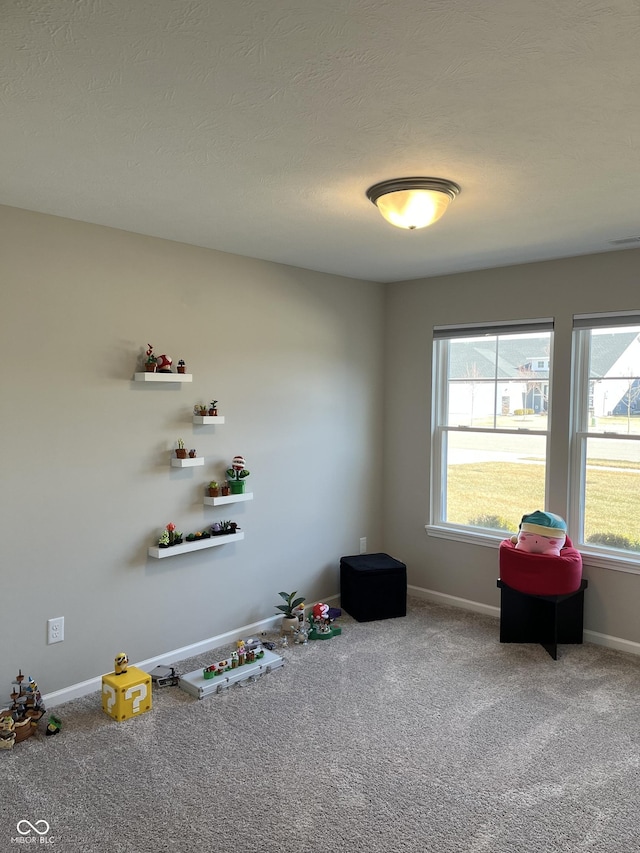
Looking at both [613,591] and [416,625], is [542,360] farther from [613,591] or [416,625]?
[416,625]

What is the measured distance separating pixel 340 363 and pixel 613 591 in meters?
2.27

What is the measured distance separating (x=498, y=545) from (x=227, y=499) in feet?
6.17

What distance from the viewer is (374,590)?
13.3 ft

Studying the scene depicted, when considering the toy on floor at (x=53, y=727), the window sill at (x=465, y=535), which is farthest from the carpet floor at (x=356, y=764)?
the window sill at (x=465, y=535)

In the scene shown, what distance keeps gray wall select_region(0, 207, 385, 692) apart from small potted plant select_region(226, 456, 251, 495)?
8 centimetres

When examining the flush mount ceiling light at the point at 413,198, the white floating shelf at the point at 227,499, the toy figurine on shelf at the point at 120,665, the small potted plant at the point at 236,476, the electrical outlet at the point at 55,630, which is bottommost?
the toy figurine on shelf at the point at 120,665

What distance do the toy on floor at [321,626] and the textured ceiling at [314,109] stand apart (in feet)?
7.55

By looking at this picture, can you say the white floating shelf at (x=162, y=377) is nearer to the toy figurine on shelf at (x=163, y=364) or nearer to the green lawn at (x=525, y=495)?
the toy figurine on shelf at (x=163, y=364)

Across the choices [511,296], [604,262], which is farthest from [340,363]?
[604,262]

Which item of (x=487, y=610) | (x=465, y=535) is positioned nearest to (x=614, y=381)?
(x=465, y=535)

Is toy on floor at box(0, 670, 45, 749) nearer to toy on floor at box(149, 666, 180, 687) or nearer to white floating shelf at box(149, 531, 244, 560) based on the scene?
toy on floor at box(149, 666, 180, 687)

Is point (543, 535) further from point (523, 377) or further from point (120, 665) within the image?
point (120, 665)

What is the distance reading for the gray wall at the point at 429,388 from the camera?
3.63 m

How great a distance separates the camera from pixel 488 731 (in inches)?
108
